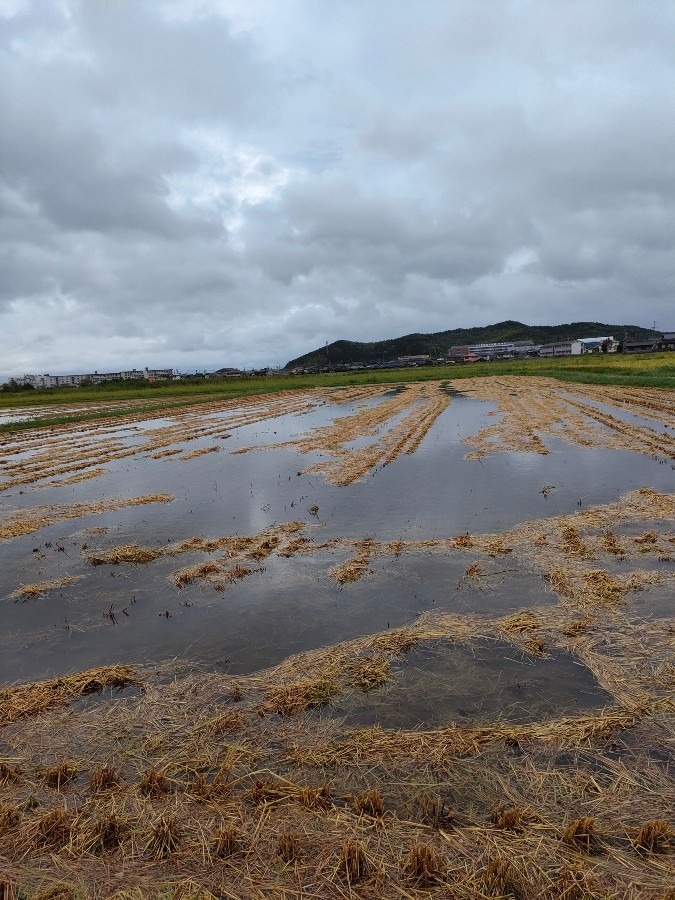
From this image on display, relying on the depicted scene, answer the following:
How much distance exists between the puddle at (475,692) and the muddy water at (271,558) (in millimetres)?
1013

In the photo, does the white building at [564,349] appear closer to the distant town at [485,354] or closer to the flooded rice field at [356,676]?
the distant town at [485,354]

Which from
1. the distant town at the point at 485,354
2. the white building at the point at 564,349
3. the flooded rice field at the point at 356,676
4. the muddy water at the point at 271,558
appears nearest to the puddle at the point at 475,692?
the flooded rice field at the point at 356,676

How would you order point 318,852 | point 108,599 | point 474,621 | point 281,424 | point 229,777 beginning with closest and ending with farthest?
point 318,852 → point 229,777 → point 474,621 → point 108,599 → point 281,424

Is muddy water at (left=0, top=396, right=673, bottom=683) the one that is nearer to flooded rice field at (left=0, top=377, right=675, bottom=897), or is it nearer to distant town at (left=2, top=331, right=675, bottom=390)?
flooded rice field at (left=0, top=377, right=675, bottom=897)

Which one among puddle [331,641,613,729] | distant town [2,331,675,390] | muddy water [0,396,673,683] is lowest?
puddle [331,641,613,729]

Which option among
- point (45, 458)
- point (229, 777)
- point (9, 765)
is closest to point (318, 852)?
point (229, 777)

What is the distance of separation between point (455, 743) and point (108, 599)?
17.4 feet

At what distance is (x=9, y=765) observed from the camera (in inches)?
160

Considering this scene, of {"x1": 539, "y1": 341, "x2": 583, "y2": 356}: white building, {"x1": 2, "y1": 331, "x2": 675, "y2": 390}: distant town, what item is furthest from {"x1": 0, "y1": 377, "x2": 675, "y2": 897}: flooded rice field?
{"x1": 539, "y1": 341, "x2": 583, "y2": 356}: white building

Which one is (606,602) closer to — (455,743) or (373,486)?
(455,743)

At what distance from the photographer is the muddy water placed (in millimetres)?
6082

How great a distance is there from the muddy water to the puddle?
1.01m

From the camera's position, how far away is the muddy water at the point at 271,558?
608 centimetres

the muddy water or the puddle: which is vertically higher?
the muddy water
